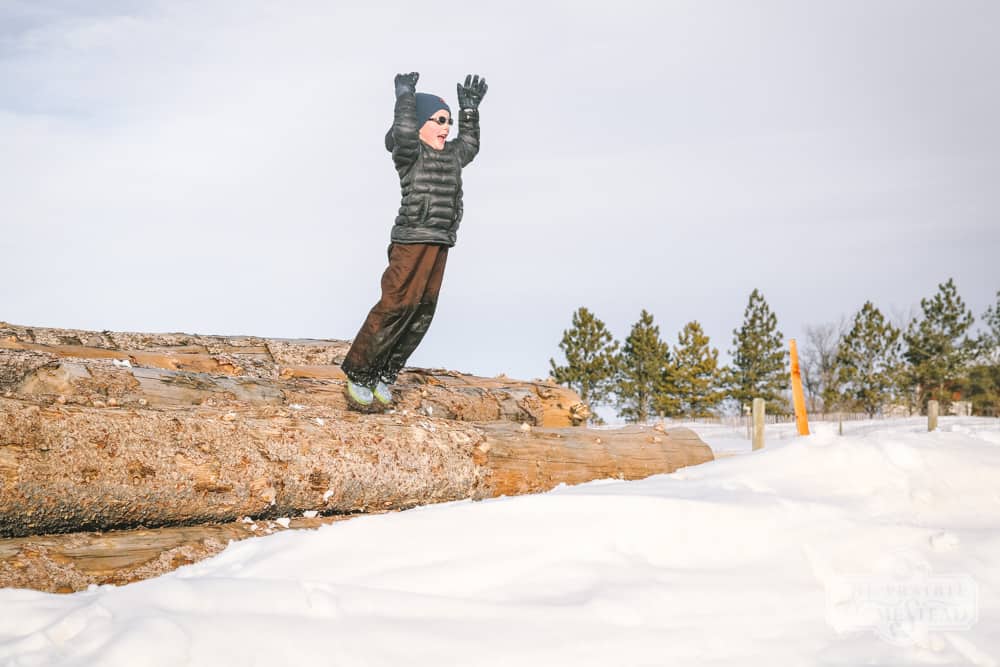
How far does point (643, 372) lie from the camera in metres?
44.0

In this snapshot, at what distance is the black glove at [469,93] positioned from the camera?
6551 mm

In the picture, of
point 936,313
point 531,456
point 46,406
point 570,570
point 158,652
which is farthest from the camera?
point 936,313

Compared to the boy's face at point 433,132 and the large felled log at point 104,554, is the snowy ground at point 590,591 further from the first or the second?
the boy's face at point 433,132

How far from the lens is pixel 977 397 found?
36.7 m

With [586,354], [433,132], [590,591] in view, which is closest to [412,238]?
[433,132]

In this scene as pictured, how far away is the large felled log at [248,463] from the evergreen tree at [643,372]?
37.4 meters

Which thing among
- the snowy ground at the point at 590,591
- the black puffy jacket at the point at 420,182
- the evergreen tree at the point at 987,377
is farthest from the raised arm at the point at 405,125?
the evergreen tree at the point at 987,377

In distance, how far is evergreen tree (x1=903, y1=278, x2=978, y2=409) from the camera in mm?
41250

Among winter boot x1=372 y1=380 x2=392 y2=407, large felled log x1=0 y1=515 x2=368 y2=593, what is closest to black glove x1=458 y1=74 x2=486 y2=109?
winter boot x1=372 y1=380 x2=392 y2=407

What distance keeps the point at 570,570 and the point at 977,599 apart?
1.80 m

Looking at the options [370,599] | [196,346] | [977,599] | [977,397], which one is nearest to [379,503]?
[370,599]

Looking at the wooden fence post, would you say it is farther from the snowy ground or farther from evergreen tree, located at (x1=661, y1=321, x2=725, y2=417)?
evergreen tree, located at (x1=661, y1=321, x2=725, y2=417)

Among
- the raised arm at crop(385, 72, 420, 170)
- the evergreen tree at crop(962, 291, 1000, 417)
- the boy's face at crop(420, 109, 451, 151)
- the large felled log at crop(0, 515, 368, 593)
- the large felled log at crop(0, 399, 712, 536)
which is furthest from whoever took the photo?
the evergreen tree at crop(962, 291, 1000, 417)

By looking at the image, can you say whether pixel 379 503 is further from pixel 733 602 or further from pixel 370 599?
pixel 733 602
